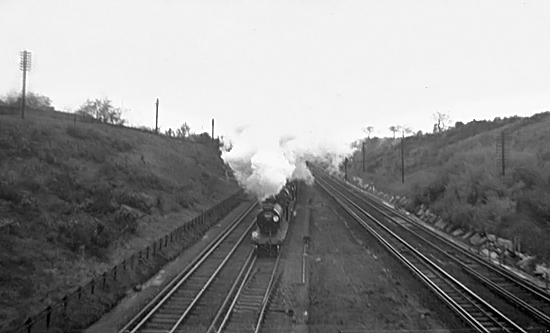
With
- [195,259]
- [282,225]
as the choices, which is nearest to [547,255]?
[282,225]

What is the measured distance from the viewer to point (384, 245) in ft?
92.3

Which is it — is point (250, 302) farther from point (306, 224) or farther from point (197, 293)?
Result: point (306, 224)

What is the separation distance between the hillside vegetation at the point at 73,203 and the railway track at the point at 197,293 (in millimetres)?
3736

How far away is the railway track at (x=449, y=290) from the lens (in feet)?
48.7

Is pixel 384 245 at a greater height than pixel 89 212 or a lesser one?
lesser

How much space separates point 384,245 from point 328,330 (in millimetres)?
14797

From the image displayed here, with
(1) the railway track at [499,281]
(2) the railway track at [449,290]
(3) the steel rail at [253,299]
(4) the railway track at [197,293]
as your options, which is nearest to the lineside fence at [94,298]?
(4) the railway track at [197,293]

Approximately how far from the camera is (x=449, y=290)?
61.5 feet

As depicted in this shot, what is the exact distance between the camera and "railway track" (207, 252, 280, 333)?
1463 cm

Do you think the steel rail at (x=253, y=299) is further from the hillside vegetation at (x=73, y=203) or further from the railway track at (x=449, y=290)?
the railway track at (x=449, y=290)

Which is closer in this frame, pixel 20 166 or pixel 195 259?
pixel 195 259

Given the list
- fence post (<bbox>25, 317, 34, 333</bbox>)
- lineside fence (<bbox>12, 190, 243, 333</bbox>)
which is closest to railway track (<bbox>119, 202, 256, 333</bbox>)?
lineside fence (<bbox>12, 190, 243, 333</bbox>)

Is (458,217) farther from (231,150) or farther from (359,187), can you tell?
(359,187)

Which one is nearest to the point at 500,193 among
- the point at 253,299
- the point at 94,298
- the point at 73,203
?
the point at 253,299
